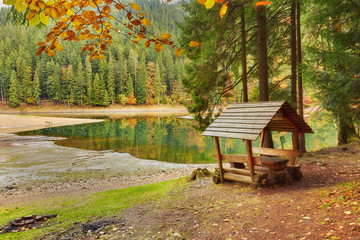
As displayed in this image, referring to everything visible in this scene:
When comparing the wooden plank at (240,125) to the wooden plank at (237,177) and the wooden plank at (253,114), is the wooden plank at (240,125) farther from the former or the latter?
the wooden plank at (237,177)

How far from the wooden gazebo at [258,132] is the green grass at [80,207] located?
2562mm

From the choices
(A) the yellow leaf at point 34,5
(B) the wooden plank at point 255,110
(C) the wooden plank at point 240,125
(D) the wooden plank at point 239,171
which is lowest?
(D) the wooden plank at point 239,171

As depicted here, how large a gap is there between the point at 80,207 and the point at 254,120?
5.84 meters

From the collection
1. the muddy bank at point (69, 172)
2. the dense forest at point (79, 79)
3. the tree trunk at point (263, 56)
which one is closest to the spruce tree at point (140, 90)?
the dense forest at point (79, 79)

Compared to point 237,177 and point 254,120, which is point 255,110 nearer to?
point 254,120

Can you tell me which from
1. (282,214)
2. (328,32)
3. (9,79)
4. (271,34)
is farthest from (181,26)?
(9,79)

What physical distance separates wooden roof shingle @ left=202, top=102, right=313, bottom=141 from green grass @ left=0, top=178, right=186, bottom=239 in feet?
9.64

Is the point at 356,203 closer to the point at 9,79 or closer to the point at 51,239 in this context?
the point at 51,239

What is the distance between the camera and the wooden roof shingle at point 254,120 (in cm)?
641

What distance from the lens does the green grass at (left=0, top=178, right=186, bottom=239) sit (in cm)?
573

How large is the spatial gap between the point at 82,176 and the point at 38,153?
26.5ft

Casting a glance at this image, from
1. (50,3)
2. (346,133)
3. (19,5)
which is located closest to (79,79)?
(346,133)

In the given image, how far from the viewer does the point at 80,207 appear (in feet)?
23.7

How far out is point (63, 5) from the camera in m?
1.76
